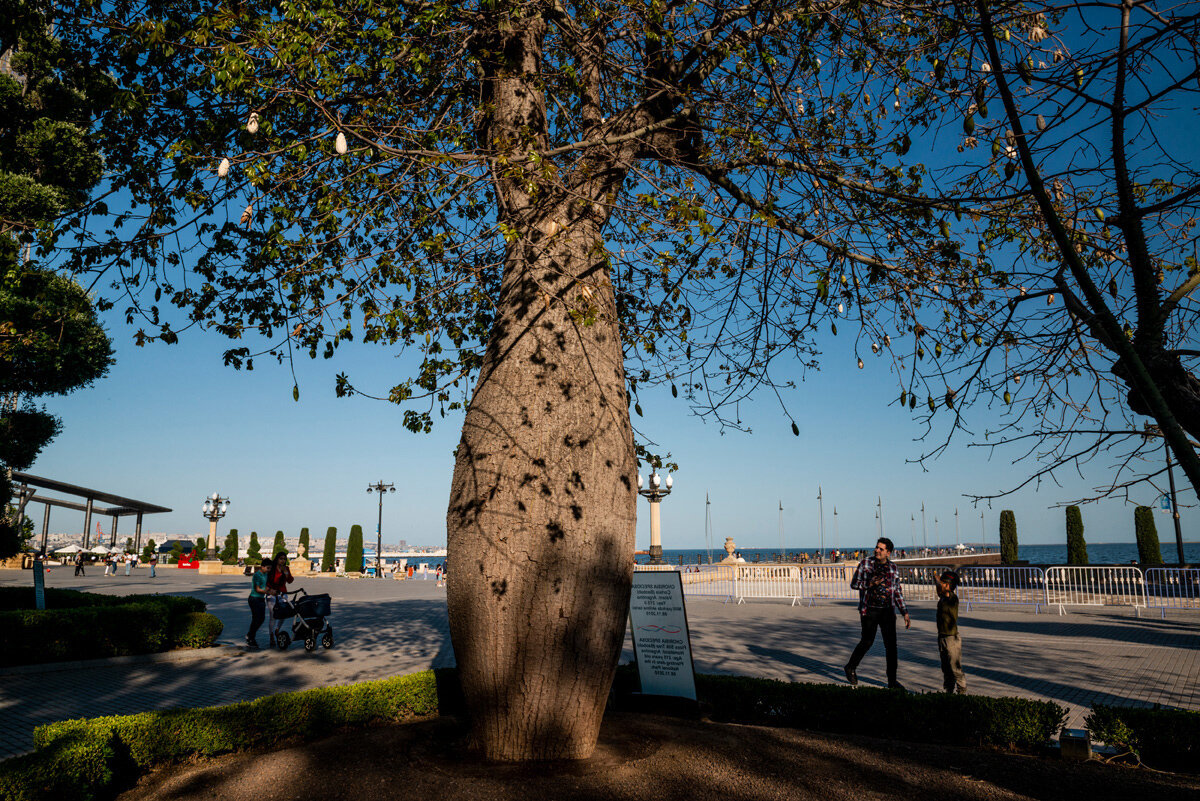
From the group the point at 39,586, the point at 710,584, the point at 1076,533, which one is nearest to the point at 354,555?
the point at 710,584

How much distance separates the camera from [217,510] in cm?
4019

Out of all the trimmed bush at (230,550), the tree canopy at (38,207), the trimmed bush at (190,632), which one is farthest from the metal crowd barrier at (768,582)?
the trimmed bush at (230,550)

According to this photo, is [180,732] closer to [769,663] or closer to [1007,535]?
[769,663]

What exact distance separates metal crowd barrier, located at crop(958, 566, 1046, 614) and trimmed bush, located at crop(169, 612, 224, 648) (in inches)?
731

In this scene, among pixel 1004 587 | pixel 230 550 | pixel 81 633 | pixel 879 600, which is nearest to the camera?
pixel 879 600

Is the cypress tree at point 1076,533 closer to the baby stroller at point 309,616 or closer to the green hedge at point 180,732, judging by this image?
the baby stroller at point 309,616

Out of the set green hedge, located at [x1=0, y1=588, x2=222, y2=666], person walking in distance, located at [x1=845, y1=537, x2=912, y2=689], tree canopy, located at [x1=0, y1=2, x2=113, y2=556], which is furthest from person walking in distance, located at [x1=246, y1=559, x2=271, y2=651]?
person walking in distance, located at [x1=845, y1=537, x2=912, y2=689]

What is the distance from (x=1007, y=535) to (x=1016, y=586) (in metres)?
16.9

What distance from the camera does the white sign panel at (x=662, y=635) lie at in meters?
7.09

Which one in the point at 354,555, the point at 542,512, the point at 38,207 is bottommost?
the point at 354,555

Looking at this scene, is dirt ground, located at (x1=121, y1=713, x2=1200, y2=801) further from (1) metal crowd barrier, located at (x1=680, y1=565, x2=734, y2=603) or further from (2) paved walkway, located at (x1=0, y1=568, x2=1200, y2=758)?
(1) metal crowd barrier, located at (x1=680, y1=565, x2=734, y2=603)

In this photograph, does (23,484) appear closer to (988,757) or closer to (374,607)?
(374,607)

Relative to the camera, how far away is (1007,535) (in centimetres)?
3550

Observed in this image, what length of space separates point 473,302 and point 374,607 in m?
16.8
